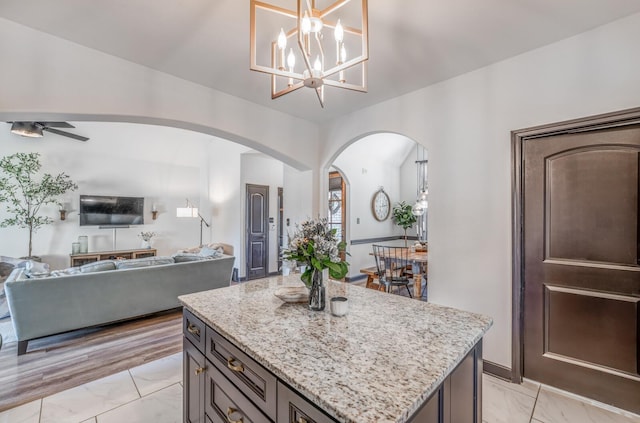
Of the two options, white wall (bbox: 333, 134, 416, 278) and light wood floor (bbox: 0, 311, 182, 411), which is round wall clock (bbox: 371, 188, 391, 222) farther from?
light wood floor (bbox: 0, 311, 182, 411)

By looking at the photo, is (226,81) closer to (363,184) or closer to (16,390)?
(16,390)

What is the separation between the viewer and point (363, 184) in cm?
658

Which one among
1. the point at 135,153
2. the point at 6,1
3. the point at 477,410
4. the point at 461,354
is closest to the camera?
the point at 461,354

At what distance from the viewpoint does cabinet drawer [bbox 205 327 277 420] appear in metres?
1.06

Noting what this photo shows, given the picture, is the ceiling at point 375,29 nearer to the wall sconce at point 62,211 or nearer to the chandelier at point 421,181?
the chandelier at point 421,181

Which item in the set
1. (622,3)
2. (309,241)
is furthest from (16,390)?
(622,3)

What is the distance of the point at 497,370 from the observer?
2510mm

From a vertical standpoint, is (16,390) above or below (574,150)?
below

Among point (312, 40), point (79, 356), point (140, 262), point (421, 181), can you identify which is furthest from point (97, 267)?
point (421, 181)

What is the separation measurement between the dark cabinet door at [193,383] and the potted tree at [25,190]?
5.85 m

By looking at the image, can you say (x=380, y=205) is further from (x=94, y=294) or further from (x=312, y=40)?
(x=94, y=294)

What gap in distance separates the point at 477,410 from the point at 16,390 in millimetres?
3382

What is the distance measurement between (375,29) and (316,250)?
170cm

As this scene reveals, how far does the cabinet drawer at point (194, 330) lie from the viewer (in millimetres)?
1544
